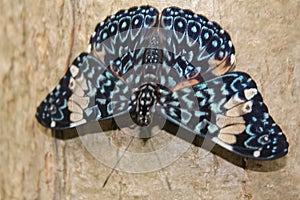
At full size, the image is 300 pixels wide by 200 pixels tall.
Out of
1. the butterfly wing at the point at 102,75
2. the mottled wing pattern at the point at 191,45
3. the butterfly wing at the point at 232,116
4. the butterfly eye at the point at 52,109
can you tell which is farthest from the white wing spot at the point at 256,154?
the butterfly eye at the point at 52,109

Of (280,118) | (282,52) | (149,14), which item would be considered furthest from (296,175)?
(149,14)

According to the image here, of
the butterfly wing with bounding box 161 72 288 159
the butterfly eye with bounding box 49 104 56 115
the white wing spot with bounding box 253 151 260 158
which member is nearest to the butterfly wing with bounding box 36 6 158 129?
the butterfly eye with bounding box 49 104 56 115

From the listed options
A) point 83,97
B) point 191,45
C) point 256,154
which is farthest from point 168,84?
point 256,154

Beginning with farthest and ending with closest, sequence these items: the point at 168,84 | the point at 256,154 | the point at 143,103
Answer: the point at 168,84, the point at 143,103, the point at 256,154

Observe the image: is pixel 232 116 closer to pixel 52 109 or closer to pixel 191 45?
pixel 191 45

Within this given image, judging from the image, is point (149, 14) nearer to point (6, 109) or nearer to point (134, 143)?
point (134, 143)

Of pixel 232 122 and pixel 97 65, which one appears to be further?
pixel 97 65
